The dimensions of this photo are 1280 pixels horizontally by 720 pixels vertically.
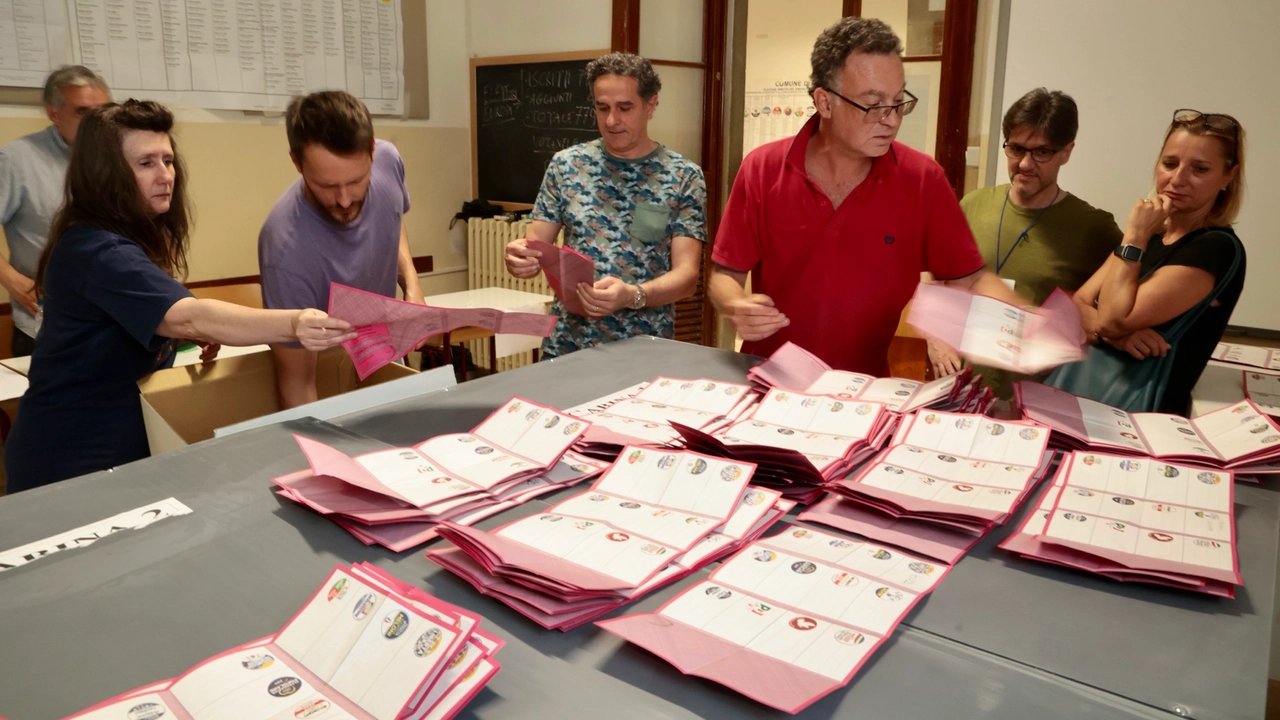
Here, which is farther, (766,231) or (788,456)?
(766,231)

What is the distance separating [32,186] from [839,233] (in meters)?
3.31

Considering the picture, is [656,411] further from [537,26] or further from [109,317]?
[537,26]

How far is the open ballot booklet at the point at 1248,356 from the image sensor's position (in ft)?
9.21

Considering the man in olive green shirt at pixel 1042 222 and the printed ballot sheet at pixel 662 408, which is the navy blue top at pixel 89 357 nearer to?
the printed ballot sheet at pixel 662 408

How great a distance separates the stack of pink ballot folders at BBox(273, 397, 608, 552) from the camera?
49.7 inches

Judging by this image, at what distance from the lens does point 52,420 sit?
6.02 feet

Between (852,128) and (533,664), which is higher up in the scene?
(852,128)

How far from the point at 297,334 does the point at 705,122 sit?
3712mm

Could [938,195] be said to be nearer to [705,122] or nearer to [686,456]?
[686,456]

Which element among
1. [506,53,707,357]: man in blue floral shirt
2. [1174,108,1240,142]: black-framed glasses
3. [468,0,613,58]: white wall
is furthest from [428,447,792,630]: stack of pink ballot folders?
[468,0,613,58]: white wall

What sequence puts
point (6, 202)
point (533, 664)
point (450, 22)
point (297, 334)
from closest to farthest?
1. point (533, 664)
2. point (297, 334)
3. point (6, 202)
4. point (450, 22)

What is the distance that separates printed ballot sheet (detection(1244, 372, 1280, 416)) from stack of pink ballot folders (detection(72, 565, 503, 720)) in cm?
204

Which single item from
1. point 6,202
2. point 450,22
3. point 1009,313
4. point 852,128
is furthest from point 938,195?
point 450,22

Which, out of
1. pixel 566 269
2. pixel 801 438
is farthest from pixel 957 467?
pixel 566 269
